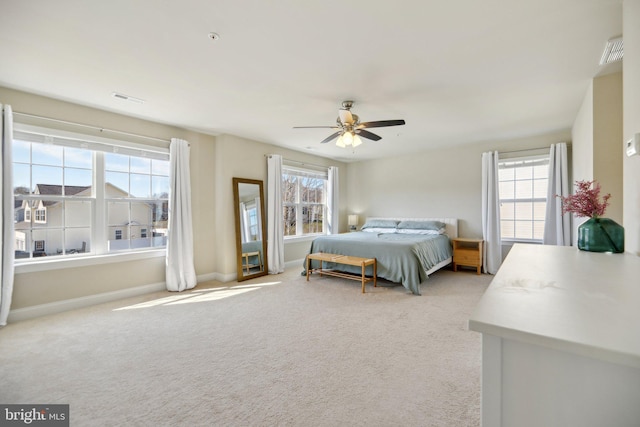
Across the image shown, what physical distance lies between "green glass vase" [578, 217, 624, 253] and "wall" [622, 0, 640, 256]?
0.16ft

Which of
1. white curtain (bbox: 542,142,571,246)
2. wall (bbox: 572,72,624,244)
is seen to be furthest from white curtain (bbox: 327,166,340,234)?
wall (bbox: 572,72,624,244)

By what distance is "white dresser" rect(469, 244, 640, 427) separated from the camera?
0.63 metres

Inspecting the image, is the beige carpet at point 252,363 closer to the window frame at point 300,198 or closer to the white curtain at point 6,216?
the white curtain at point 6,216

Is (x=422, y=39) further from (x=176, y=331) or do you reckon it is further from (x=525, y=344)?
(x=176, y=331)

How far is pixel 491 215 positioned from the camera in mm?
5125

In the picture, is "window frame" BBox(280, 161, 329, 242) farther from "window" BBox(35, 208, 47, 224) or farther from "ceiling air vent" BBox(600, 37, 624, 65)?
"ceiling air vent" BBox(600, 37, 624, 65)

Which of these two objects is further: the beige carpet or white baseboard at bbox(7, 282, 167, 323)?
white baseboard at bbox(7, 282, 167, 323)

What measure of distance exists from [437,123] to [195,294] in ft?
14.2

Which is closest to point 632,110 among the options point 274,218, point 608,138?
point 608,138

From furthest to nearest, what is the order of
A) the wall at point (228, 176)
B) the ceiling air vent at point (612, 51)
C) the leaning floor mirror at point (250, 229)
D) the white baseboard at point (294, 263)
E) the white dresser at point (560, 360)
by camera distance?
the white baseboard at point (294, 263) < the leaning floor mirror at point (250, 229) < the wall at point (228, 176) < the ceiling air vent at point (612, 51) < the white dresser at point (560, 360)

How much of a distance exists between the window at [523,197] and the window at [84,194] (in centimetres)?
595

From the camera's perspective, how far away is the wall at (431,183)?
549 centimetres

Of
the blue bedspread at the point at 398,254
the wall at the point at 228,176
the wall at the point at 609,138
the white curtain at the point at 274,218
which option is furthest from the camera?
the white curtain at the point at 274,218

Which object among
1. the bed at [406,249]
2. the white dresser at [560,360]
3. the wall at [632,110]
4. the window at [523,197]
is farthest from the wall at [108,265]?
the window at [523,197]
